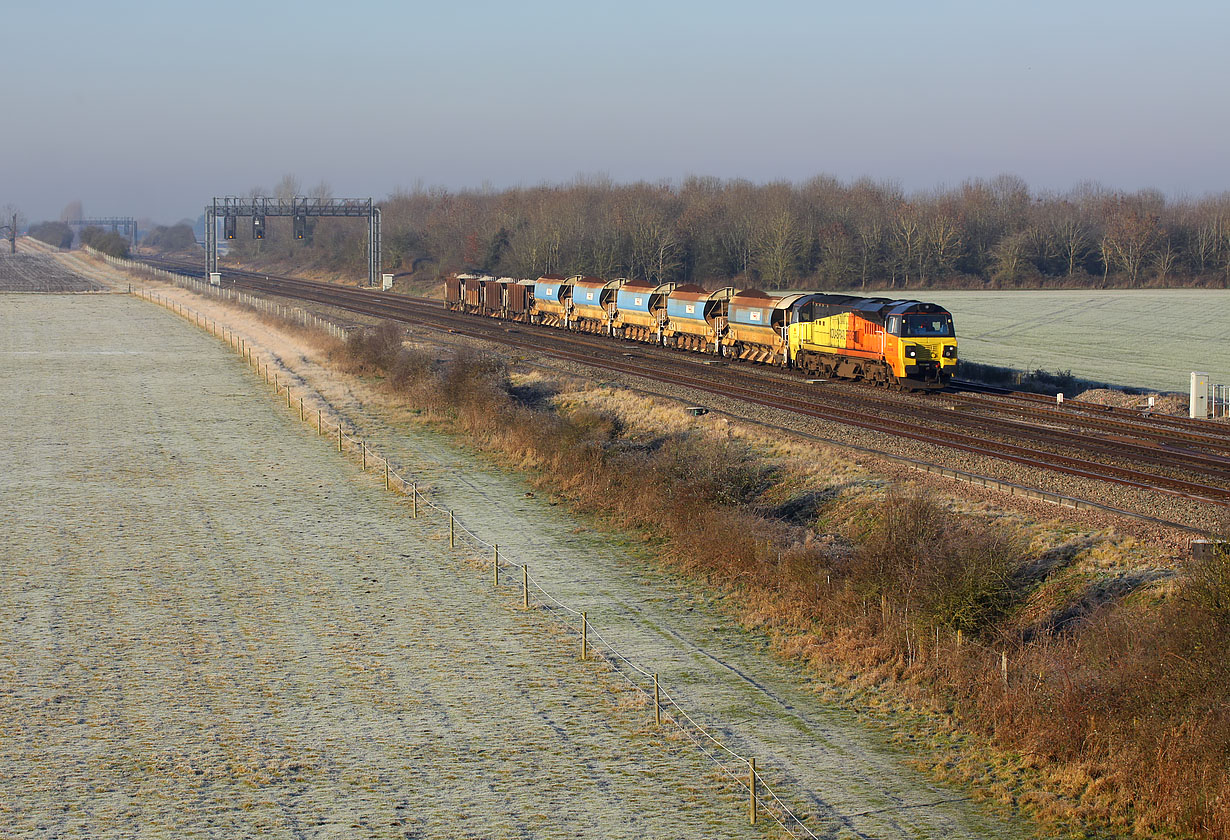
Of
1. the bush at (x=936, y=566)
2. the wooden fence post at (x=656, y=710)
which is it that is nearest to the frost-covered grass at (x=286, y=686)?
the wooden fence post at (x=656, y=710)

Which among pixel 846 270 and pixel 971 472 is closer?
pixel 971 472

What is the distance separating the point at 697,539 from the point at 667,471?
4.50 meters

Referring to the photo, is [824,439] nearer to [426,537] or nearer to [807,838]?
[426,537]

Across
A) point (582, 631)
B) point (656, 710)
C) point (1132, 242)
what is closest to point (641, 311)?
point (582, 631)

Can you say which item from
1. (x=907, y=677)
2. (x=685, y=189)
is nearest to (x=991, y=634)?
(x=907, y=677)

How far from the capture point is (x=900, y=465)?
27.8 meters

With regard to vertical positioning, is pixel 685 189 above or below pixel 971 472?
above

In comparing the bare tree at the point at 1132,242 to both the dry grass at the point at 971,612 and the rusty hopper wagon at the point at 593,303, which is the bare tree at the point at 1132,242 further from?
the dry grass at the point at 971,612

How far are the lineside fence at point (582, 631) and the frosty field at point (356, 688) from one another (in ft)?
0.86

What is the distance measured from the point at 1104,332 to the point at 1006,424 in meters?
42.9

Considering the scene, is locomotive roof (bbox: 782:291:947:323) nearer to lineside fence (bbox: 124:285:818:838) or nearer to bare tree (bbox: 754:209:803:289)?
lineside fence (bbox: 124:285:818:838)

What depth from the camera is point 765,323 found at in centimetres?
4956

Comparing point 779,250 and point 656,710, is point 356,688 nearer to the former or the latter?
point 656,710

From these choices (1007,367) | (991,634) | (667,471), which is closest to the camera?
(991,634)
